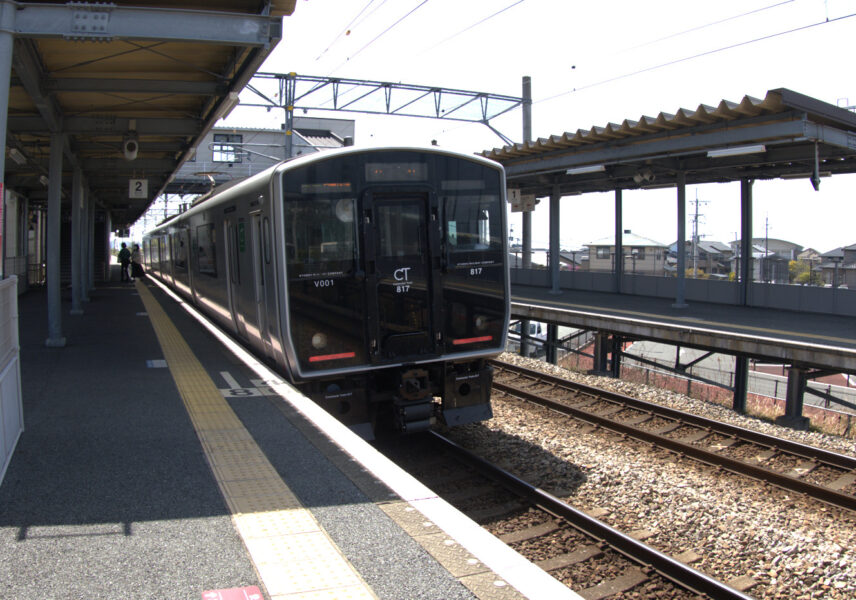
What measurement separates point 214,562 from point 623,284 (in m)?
17.1

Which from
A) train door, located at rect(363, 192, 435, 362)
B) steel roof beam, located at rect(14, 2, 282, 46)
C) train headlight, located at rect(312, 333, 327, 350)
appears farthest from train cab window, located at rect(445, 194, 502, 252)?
steel roof beam, located at rect(14, 2, 282, 46)

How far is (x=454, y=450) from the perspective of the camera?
7715mm

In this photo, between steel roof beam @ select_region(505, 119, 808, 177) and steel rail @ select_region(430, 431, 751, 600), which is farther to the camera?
steel roof beam @ select_region(505, 119, 808, 177)

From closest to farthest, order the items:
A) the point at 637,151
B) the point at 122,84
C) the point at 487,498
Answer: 1. the point at 487,498
2. the point at 122,84
3. the point at 637,151

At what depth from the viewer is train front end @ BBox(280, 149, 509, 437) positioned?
22.5 ft

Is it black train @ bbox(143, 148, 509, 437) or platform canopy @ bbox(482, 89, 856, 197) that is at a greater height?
platform canopy @ bbox(482, 89, 856, 197)

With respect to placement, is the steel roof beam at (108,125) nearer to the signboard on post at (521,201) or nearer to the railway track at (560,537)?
the railway track at (560,537)

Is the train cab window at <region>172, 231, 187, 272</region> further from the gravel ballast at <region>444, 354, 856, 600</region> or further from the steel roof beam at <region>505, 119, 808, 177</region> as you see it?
the gravel ballast at <region>444, 354, 856, 600</region>

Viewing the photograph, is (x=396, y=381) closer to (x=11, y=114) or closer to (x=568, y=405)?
(x=568, y=405)

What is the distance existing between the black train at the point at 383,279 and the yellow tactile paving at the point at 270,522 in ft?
3.92

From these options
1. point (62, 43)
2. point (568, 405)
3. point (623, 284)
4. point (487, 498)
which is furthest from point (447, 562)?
point (623, 284)

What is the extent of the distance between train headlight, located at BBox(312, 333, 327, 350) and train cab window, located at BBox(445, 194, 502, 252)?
1.65 m

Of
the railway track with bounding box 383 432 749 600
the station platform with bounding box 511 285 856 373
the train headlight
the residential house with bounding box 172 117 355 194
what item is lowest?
the railway track with bounding box 383 432 749 600

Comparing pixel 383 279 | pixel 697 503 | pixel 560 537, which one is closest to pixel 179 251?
pixel 383 279
